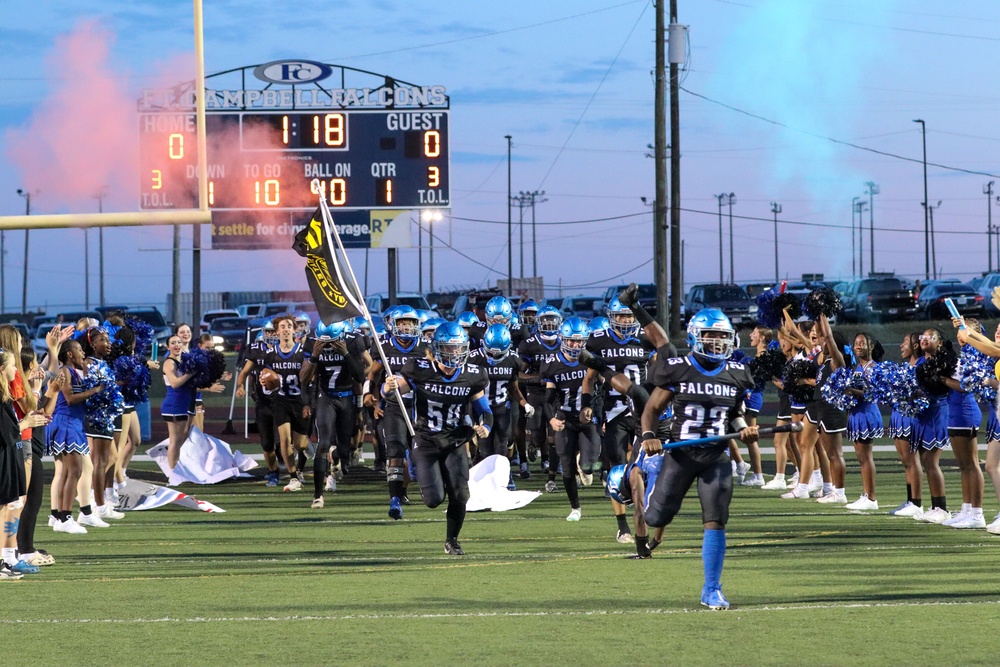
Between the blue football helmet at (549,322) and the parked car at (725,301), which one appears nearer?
the blue football helmet at (549,322)

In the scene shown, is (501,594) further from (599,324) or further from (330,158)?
(330,158)

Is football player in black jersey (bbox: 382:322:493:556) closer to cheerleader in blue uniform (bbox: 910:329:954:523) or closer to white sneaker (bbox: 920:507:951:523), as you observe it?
cheerleader in blue uniform (bbox: 910:329:954:523)

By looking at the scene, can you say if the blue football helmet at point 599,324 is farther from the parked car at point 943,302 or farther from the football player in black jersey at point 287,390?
the parked car at point 943,302

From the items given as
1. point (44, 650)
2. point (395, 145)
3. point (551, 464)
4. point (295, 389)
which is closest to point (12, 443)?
point (44, 650)

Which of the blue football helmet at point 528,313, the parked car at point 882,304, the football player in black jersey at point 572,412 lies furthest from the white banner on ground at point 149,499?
the parked car at point 882,304

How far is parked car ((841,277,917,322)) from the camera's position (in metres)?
40.9

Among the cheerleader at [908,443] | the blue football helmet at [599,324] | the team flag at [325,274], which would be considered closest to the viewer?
the cheerleader at [908,443]

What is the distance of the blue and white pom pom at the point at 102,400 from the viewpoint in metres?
11.4

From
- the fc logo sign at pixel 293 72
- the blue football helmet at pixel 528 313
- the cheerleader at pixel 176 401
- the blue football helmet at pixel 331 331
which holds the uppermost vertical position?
the fc logo sign at pixel 293 72

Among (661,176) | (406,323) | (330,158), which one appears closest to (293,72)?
(330,158)

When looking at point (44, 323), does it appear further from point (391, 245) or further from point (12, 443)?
point (12, 443)

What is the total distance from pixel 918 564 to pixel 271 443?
7.97 meters

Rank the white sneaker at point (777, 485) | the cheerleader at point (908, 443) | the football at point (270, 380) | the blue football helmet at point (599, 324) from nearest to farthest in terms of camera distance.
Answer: the cheerleader at point (908, 443)
the blue football helmet at point (599, 324)
the football at point (270, 380)
the white sneaker at point (777, 485)

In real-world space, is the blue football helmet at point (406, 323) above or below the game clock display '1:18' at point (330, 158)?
below
